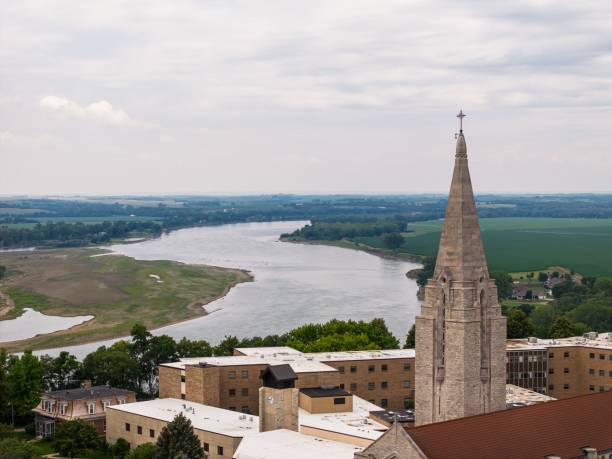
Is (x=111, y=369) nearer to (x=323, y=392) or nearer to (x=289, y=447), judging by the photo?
(x=323, y=392)

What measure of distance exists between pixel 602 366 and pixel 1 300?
8754 cm

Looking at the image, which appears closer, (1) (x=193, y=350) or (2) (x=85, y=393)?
(2) (x=85, y=393)

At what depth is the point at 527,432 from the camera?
40.0 metres

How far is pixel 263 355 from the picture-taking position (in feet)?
228

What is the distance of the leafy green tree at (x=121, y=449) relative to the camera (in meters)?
59.7

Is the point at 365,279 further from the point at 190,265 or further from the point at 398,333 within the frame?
the point at 398,333

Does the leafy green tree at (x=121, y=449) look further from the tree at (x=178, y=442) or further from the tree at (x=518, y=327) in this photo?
the tree at (x=518, y=327)

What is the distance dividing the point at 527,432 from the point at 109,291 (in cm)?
10999

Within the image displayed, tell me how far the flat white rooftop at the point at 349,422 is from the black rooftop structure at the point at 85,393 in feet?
53.4

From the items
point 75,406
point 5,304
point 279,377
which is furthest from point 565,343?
point 5,304

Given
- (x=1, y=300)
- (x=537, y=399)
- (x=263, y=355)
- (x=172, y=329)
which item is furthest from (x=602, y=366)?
(x=1, y=300)

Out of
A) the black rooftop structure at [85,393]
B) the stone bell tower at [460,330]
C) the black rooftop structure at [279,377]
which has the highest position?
the stone bell tower at [460,330]

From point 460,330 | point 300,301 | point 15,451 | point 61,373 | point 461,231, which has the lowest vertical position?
point 300,301

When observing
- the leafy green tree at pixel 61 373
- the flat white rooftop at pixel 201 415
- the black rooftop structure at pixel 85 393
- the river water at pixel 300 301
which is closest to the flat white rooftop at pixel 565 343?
the river water at pixel 300 301
